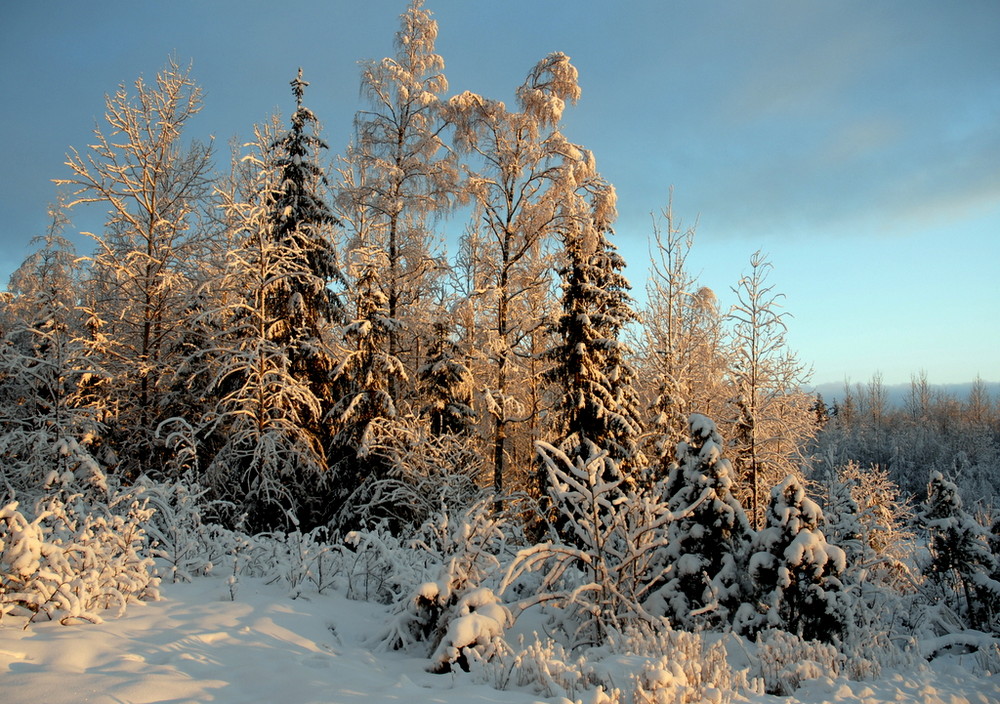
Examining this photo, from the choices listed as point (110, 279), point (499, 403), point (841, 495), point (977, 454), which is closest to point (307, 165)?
point (110, 279)

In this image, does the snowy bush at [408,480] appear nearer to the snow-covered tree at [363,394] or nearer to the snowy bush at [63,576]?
the snow-covered tree at [363,394]

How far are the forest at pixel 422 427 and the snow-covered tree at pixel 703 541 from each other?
0.04m

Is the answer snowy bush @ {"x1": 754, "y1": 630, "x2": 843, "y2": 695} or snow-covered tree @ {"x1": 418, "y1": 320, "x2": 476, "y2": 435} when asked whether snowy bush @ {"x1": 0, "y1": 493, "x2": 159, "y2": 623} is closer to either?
snowy bush @ {"x1": 754, "y1": 630, "x2": 843, "y2": 695}

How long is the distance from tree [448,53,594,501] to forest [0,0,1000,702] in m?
0.08

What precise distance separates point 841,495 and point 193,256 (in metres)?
17.9

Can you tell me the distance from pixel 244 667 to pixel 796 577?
19.1ft

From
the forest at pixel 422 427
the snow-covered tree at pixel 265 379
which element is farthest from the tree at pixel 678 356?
the snow-covered tree at pixel 265 379

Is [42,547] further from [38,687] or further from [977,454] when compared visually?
[977,454]

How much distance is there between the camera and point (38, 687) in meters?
3.67

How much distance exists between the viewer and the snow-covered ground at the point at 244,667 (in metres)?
3.86

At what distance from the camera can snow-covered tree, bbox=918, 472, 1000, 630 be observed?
773cm

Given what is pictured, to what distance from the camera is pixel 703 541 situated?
7.31 m

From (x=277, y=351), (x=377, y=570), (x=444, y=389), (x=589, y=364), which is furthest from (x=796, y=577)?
(x=444, y=389)

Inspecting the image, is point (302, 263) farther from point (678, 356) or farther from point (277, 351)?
point (678, 356)
